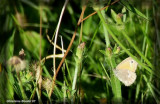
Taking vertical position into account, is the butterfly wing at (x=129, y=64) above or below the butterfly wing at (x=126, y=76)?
above

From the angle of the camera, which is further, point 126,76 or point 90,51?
point 90,51

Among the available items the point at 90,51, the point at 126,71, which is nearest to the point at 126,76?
the point at 126,71

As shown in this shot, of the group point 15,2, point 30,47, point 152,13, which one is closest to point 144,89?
point 152,13

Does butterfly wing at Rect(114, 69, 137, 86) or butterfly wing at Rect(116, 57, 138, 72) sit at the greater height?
butterfly wing at Rect(116, 57, 138, 72)

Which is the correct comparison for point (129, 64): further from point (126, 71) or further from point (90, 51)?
point (90, 51)

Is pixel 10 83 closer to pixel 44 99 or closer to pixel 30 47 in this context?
pixel 44 99

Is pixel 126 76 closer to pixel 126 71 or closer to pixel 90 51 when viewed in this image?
pixel 126 71

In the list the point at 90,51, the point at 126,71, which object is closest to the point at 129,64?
the point at 126,71
